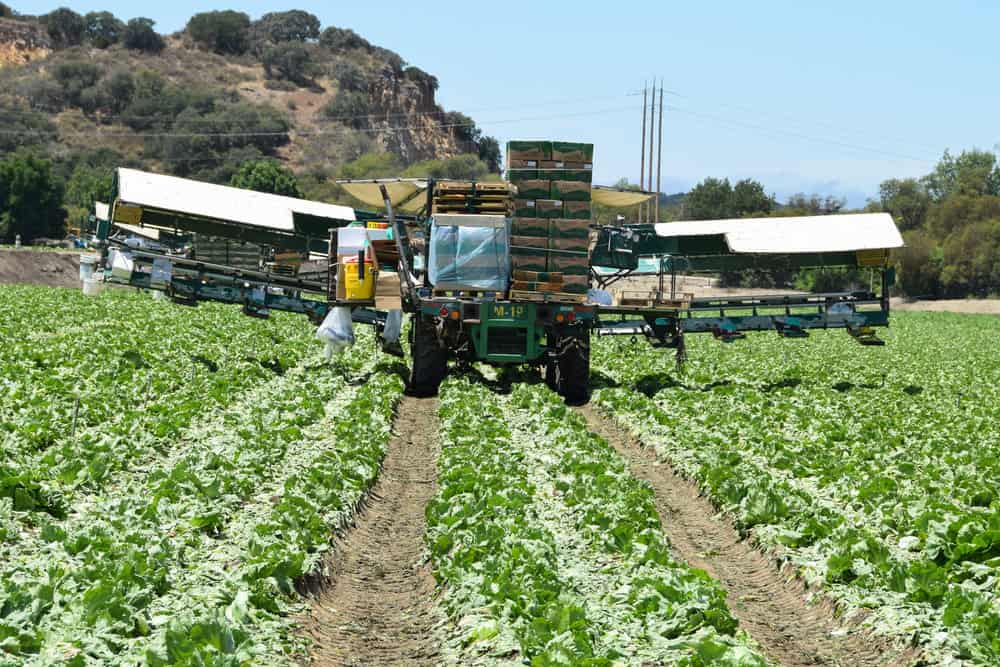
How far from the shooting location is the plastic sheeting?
68.6ft

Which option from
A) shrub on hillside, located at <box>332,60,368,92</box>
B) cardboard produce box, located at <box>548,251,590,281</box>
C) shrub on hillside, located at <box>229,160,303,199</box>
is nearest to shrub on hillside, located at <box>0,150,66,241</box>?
shrub on hillside, located at <box>229,160,303,199</box>

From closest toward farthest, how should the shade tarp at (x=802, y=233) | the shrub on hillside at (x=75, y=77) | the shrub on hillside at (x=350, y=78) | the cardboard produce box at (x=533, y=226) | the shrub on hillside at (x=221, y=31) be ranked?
the cardboard produce box at (x=533, y=226) → the shade tarp at (x=802, y=233) → the shrub on hillside at (x=75, y=77) → the shrub on hillside at (x=350, y=78) → the shrub on hillside at (x=221, y=31)

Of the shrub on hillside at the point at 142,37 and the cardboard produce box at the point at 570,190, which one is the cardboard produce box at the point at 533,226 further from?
the shrub on hillside at the point at 142,37

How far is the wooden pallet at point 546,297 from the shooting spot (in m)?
20.8

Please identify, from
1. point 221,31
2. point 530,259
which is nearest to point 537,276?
point 530,259

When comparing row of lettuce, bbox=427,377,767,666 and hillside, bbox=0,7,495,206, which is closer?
row of lettuce, bbox=427,377,767,666

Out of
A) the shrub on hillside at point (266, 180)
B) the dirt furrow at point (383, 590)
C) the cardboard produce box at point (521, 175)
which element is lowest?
the dirt furrow at point (383, 590)

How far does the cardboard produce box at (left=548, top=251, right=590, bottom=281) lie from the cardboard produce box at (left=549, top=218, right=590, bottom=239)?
1.13ft

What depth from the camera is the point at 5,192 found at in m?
83.3

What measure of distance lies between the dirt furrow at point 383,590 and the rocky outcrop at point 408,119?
5590 inches

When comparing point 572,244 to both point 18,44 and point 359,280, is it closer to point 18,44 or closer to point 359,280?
point 359,280

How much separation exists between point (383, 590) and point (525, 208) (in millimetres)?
11636

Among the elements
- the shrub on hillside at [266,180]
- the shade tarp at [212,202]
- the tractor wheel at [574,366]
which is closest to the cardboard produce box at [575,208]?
the tractor wheel at [574,366]

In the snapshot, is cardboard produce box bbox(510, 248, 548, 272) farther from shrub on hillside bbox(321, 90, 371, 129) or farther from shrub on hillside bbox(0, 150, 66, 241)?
shrub on hillside bbox(321, 90, 371, 129)
